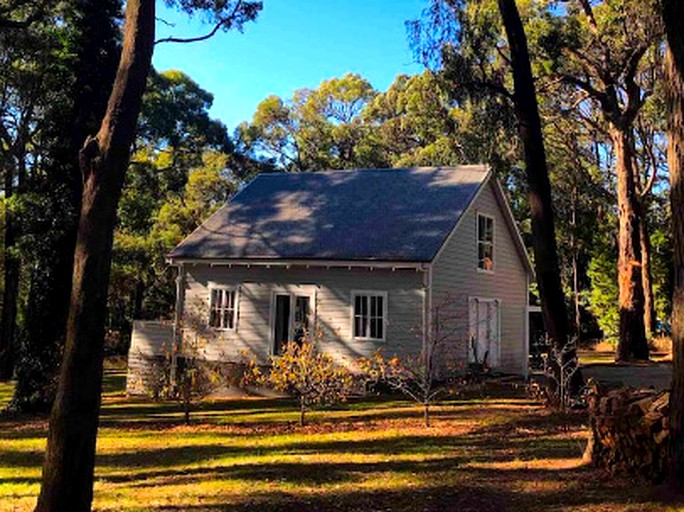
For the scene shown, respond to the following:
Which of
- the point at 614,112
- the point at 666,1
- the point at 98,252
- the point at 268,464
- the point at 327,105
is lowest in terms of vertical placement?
the point at 268,464

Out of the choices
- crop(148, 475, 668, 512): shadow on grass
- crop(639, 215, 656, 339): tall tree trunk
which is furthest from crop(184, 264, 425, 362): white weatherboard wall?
crop(639, 215, 656, 339): tall tree trunk

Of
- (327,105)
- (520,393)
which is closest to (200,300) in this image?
(520,393)

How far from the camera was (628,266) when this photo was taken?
2531 centimetres

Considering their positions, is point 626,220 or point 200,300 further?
point 626,220

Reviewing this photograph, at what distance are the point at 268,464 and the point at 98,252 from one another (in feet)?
14.8

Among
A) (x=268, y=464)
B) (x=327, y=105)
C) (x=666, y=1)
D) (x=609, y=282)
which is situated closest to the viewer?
(x=666, y=1)

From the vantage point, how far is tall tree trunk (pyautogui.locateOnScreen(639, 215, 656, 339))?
29.5 m

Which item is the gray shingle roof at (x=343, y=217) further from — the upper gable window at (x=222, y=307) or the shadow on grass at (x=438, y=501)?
the shadow on grass at (x=438, y=501)

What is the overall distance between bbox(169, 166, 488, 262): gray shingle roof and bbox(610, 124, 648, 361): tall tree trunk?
9332mm

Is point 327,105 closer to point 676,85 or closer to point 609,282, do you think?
point 609,282

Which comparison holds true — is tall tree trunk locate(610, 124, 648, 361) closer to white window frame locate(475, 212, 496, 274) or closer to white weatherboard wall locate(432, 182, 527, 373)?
white weatherboard wall locate(432, 182, 527, 373)

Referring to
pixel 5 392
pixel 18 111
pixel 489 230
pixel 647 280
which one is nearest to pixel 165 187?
pixel 18 111

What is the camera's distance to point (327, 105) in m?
44.9

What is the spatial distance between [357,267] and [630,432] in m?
10.3
